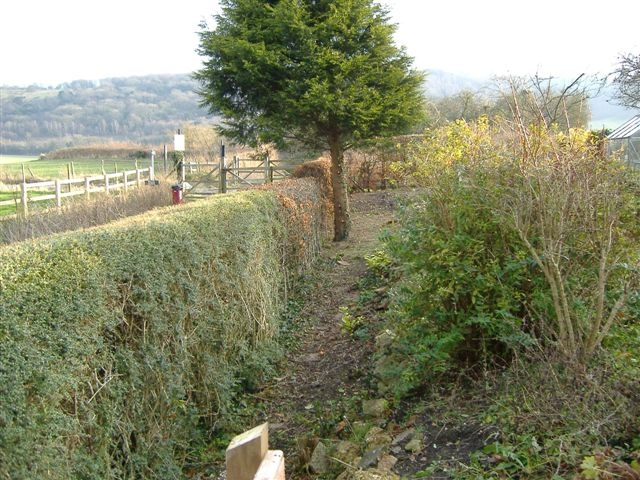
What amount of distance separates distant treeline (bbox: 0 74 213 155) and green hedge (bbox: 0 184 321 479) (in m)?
88.9

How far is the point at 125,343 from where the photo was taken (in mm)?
4266

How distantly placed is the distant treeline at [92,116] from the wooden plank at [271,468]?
93354 millimetres

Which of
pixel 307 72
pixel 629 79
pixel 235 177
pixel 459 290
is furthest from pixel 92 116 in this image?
pixel 459 290

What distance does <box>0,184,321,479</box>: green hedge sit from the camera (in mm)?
3047

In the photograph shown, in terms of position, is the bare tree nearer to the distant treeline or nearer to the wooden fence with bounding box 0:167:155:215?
the wooden fence with bounding box 0:167:155:215

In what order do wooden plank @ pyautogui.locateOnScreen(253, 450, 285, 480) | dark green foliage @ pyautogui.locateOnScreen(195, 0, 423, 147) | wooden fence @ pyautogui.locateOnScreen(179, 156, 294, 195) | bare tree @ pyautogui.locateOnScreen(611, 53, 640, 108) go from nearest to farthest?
1. wooden plank @ pyautogui.locateOnScreen(253, 450, 285, 480)
2. bare tree @ pyautogui.locateOnScreen(611, 53, 640, 108)
3. dark green foliage @ pyautogui.locateOnScreen(195, 0, 423, 147)
4. wooden fence @ pyautogui.locateOnScreen(179, 156, 294, 195)

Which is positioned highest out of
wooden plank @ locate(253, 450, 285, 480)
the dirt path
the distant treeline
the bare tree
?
the distant treeline

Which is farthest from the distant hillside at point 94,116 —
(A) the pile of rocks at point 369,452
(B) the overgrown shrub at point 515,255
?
(A) the pile of rocks at point 369,452

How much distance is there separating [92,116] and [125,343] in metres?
118

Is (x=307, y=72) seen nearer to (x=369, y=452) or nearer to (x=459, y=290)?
(x=459, y=290)

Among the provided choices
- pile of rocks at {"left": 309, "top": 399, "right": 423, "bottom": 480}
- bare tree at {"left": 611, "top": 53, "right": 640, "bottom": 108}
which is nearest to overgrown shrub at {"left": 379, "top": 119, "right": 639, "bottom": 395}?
pile of rocks at {"left": 309, "top": 399, "right": 423, "bottom": 480}

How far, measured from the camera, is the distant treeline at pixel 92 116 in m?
100

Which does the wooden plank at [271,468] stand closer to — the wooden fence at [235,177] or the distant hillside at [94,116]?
the wooden fence at [235,177]

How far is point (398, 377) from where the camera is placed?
5.35 meters
